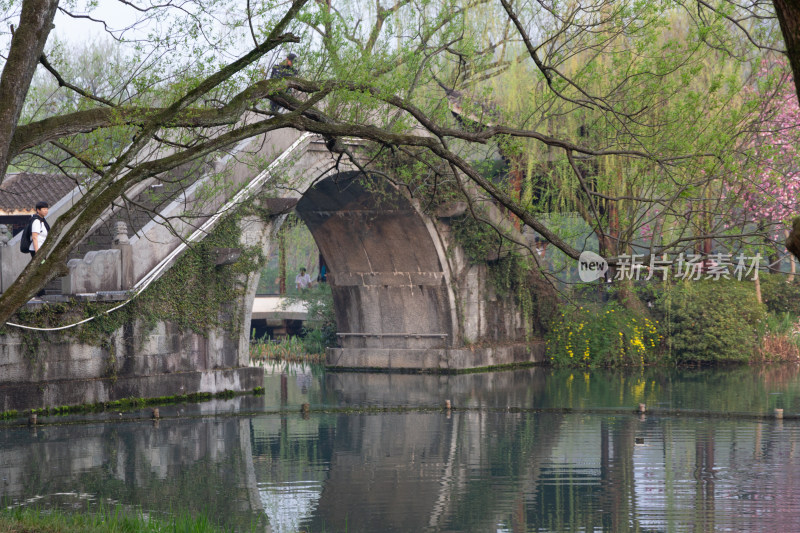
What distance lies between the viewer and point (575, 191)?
981 inches

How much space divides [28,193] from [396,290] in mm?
9789

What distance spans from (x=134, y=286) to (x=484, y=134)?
7880 mm

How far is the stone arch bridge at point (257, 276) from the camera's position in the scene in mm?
14961

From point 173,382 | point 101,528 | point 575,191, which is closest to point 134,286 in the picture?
point 173,382

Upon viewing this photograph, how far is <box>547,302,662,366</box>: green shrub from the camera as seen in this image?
80.1 feet

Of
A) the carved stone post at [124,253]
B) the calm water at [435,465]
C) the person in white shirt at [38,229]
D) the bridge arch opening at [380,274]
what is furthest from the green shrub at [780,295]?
the person in white shirt at [38,229]

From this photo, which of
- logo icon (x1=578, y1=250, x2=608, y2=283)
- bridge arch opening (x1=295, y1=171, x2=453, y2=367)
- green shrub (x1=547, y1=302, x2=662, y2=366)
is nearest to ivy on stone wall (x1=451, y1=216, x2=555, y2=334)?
bridge arch opening (x1=295, y1=171, x2=453, y2=367)

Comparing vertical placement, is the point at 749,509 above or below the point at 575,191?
below

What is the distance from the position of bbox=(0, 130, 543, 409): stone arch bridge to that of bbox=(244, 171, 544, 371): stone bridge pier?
0.03 meters

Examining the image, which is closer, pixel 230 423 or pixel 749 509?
pixel 749 509

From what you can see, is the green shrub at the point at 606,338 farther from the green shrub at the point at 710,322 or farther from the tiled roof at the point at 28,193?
the tiled roof at the point at 28,193

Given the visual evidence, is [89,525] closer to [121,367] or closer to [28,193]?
[121,367]

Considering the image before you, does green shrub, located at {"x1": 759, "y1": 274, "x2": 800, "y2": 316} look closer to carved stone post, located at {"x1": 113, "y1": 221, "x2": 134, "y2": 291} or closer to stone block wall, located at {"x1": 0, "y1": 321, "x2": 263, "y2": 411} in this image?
stone block wall, located at {"x1": 0, "y1": 321, "x2": 263, "y2": 411}

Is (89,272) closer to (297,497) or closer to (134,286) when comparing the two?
(134,286)
